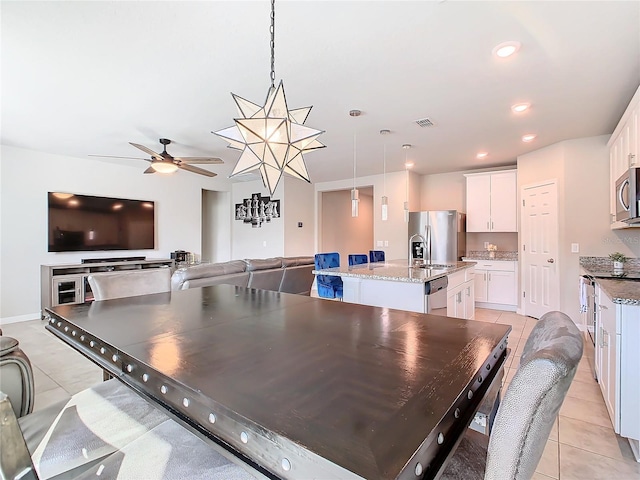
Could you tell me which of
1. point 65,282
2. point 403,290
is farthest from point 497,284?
point 65,282

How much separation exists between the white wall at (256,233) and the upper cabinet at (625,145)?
5.28 meters

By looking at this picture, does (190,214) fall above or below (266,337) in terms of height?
above

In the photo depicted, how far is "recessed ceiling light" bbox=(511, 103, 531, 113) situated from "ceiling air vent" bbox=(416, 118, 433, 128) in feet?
2.66

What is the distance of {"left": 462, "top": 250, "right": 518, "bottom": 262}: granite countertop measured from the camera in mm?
5320

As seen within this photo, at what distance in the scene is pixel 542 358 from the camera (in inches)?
25.6

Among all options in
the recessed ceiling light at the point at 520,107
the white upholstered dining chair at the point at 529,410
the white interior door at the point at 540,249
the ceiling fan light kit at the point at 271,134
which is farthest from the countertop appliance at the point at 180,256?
the white upholstered dining chair at the point at 529,410

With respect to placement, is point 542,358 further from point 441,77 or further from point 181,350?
point 441,77

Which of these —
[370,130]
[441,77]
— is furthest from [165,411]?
[370,130]

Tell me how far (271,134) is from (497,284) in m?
5.05

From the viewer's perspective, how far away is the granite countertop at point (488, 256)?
209 inches

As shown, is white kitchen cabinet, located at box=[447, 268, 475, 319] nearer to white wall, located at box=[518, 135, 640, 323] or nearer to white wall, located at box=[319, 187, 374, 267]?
white wall, located at box=[518, 135, 640, 323]

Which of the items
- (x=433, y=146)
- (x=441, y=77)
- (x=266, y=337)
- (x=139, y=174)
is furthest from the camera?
(x=139, y=174)

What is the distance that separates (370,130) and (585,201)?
2957 mm

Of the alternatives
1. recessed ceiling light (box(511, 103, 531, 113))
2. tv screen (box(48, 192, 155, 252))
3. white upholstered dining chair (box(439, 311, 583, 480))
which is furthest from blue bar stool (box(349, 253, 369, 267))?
tv screen (box(48, 192, 155, 252))
